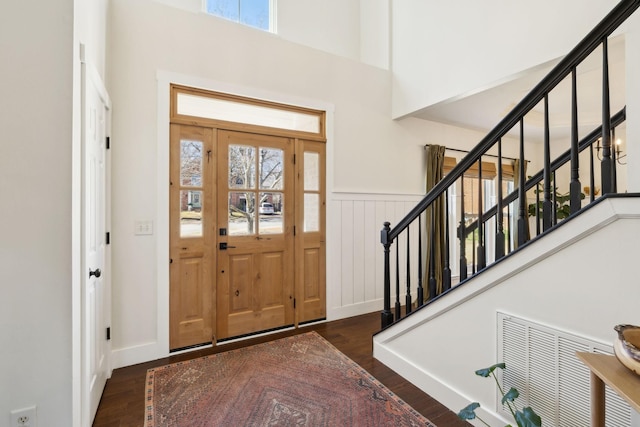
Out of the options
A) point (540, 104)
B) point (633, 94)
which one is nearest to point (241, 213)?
point (633, 94)

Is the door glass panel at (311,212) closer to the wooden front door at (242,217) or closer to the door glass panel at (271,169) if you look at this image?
the wooden front door at (242,217)

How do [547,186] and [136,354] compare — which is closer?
[547,186]

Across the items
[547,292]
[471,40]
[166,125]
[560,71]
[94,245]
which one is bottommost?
[547,292]

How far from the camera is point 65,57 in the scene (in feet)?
4.48

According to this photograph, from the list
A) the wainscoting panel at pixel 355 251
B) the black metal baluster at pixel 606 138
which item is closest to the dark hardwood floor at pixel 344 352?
the wainscoting panel at pixel 355 251

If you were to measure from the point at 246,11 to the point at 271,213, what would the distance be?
241 centimetres

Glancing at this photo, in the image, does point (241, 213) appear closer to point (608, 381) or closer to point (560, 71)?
point (560, 71)

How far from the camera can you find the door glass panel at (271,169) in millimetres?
3115

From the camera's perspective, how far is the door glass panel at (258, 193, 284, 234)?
312cm

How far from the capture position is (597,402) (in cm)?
98

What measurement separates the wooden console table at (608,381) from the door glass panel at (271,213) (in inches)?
102

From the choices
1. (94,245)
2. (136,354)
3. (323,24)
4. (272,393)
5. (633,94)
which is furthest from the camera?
(323,24)

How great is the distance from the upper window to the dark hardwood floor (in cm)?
356

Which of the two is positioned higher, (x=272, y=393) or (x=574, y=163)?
(x=574, y=163)
